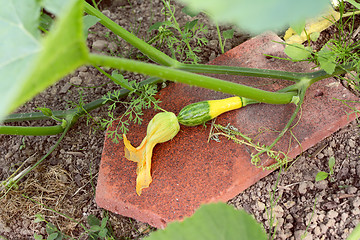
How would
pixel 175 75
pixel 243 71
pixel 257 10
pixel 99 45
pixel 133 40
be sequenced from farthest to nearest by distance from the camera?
pixel 99 45 < pixel 243 71 < pixel 133 40 < pixel 175 75 < pixel 257 10

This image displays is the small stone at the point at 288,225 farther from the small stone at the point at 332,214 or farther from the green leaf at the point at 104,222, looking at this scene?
the green leaf at the point at 104,222

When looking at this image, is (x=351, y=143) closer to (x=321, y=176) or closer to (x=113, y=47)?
(x=321, y=176)

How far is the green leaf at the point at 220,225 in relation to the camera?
984 mm

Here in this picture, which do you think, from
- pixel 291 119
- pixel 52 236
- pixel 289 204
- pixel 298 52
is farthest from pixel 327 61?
pixel 52 236

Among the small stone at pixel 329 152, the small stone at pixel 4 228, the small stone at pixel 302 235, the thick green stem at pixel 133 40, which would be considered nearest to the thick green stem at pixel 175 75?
the thick green stem at pixel 133 40

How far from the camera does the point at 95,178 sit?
2.03 meters

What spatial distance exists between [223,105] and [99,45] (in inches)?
37.9

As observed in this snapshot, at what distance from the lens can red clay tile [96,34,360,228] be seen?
170cm

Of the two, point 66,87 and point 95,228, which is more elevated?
point 66,87

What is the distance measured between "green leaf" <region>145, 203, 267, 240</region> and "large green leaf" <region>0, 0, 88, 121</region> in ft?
1.65

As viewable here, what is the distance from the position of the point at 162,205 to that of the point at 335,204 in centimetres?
78

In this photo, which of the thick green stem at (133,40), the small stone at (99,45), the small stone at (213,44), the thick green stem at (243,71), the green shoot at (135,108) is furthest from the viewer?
the small stone at (99,45)

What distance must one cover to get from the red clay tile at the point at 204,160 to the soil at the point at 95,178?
0.45 feet

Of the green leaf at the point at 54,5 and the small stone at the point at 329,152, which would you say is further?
the small stone at the point at 329,152
